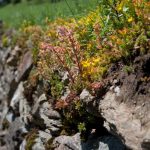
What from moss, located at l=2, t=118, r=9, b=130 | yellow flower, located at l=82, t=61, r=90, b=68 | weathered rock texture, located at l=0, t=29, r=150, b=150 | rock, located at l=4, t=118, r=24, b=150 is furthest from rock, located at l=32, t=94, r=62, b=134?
moss, located at l=2, t=118, r=9, b=130

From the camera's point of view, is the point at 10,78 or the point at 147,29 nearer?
the point at 147,29

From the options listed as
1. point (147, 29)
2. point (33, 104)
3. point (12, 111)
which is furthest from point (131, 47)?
point (12, 111)

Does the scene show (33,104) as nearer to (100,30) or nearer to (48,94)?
(48,94)

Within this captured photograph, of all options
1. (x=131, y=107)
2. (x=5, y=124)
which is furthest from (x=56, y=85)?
(x=5, y=124)

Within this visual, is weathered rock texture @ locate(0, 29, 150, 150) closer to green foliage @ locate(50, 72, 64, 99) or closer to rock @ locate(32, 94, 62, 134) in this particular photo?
rock @ locate(32, 94, 62, 134)

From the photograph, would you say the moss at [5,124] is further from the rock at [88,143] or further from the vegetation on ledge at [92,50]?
the rock at [88,143]

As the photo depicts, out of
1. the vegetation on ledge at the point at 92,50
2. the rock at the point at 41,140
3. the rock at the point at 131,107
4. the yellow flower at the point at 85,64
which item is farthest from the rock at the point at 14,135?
the rock at the point at 131,107

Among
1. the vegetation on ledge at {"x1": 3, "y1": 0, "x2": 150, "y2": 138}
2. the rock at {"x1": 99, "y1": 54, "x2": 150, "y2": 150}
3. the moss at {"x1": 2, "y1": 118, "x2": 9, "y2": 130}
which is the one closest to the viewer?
the rock at {"x1": 99, "y1": 54, "x2": 150, "y2": 150}

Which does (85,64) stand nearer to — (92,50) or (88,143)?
(92,50)

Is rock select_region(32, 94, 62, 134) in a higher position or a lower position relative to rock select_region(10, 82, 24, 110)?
higher

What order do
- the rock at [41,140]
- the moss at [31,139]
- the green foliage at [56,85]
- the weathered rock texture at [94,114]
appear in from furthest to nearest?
the moss at [31,139] < the rock at [41,140] < the green foliage at [56,85] < the weathered rock texture at [94,114]

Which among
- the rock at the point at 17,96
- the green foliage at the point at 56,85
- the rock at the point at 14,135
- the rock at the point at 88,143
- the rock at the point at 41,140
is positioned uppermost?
the green foliage at the point at 56,85
